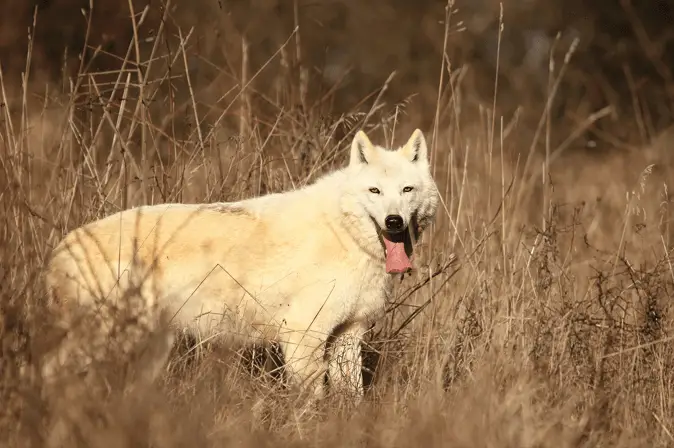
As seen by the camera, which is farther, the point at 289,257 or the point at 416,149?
the point at 416,149

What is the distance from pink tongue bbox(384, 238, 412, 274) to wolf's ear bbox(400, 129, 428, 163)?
0.57m

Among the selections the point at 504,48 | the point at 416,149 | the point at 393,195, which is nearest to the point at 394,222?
the point at 393,195

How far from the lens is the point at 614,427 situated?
3.71 meters

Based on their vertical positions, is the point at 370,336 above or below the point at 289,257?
below

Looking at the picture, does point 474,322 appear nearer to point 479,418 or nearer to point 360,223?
point 360,223

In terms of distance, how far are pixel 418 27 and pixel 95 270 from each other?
14635 millimetres

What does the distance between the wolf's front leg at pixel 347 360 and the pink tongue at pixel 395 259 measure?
1.11 feet

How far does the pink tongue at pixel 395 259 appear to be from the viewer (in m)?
4.79

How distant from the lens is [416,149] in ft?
16.8

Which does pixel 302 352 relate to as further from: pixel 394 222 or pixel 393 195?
pixel 393 195

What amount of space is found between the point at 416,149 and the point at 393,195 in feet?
1.58

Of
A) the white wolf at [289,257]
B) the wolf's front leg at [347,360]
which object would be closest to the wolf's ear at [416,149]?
the white wolf at [289,257]

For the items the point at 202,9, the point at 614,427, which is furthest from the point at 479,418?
the point at 202,9

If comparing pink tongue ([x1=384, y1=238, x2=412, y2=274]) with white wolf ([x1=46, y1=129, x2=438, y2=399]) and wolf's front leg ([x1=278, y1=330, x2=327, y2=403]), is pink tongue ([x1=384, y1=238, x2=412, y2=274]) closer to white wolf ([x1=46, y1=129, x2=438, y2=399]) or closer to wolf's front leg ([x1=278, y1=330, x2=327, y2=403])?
white wolf ([x1=46, y1=129, x2=438, y2=399])
